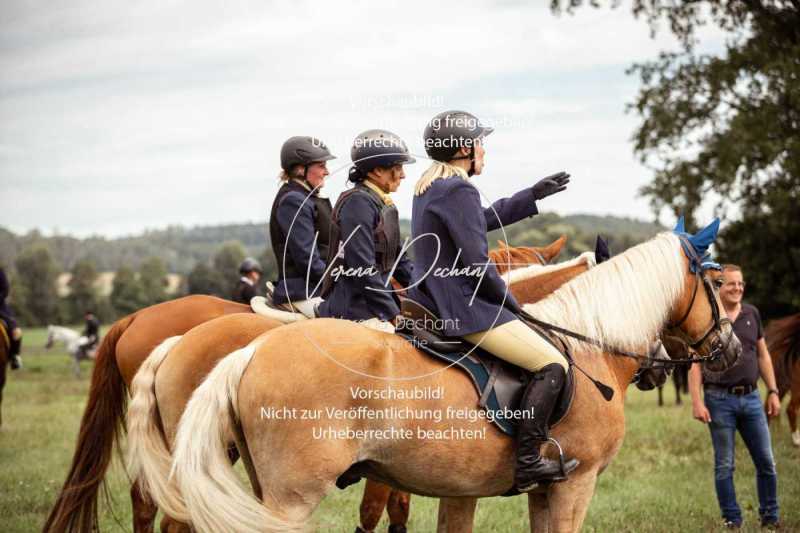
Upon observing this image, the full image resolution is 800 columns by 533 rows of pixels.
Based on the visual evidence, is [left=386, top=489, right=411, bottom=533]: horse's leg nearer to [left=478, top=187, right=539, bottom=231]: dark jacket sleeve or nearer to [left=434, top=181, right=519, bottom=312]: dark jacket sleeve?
[left=478, top=187, right=539, bottom=231]: dark jacket sleeve

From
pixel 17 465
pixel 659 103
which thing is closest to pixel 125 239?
pixel 659 103

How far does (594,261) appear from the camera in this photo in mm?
6078

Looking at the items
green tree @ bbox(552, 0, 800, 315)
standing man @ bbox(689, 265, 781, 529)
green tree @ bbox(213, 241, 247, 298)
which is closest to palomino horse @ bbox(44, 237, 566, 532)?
standing man @ bbox(689, 265, 781, 529)

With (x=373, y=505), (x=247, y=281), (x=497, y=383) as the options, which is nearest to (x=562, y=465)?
(x=497, y=383)

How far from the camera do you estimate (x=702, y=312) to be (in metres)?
5.48

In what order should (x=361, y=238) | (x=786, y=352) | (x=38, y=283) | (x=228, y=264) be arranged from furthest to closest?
(x=38, y=283) → (x=228, y=264) → (x=786, y=352) → (x=361, y=238)

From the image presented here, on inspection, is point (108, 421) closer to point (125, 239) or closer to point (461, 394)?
point (461, 394)

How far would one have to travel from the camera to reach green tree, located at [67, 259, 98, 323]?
2494 inches

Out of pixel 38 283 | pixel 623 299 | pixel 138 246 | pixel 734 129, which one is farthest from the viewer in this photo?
pixel 138 246

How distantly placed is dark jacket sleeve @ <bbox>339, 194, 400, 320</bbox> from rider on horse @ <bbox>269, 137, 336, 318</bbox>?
2.48 ft

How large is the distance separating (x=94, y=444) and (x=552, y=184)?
13.4 feet

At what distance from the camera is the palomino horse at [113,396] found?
6.31 meters

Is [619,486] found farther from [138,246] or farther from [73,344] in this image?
[138,246]

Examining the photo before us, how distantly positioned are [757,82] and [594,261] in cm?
2140
